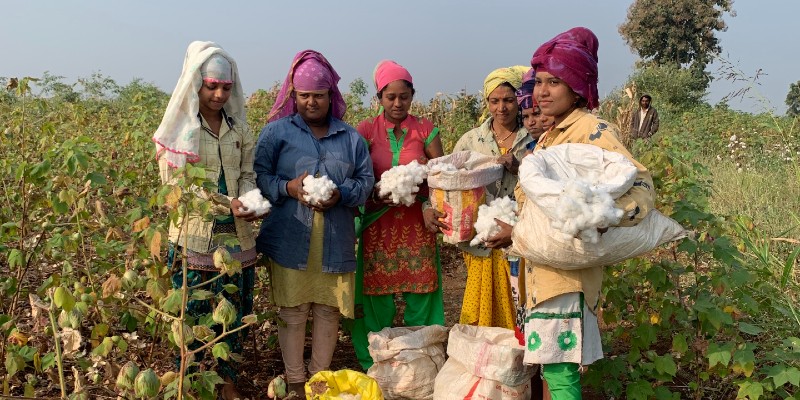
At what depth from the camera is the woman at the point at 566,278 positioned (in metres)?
2.29

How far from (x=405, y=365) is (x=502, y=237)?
112cm

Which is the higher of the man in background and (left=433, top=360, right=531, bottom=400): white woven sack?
the man in background

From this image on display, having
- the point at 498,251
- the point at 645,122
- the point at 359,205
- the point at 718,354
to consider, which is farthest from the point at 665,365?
the point at 645,122

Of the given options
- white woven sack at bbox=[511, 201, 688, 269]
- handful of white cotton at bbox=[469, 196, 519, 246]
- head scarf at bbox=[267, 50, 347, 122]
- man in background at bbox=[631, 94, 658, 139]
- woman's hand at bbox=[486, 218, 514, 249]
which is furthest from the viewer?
man in background at bbox=[631, 94, 658, 139]

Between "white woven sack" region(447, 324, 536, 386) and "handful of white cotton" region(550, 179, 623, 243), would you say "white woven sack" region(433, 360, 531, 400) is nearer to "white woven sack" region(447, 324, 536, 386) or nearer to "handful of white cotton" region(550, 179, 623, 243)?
"white woven sack" region(447, 324, 536, 386)

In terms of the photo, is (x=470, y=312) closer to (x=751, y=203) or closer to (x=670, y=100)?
(x=751, y=203)

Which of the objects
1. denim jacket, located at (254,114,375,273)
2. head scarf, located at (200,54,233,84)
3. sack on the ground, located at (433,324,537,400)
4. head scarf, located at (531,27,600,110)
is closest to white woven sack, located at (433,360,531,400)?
sack on the ground, located at (433,324,537,400)

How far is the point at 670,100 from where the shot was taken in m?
22.4

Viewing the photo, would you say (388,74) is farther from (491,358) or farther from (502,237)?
(491,358)

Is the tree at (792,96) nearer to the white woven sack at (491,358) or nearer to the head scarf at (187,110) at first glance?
the white woven sack at (491,358)

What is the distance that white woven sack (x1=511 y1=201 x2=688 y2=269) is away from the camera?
80.5 inches

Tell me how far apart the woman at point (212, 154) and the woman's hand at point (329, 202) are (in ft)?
1.07

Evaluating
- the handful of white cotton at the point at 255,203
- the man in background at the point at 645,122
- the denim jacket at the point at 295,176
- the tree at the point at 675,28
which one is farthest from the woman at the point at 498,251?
the tree at the point at 675,28

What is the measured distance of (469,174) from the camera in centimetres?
306
